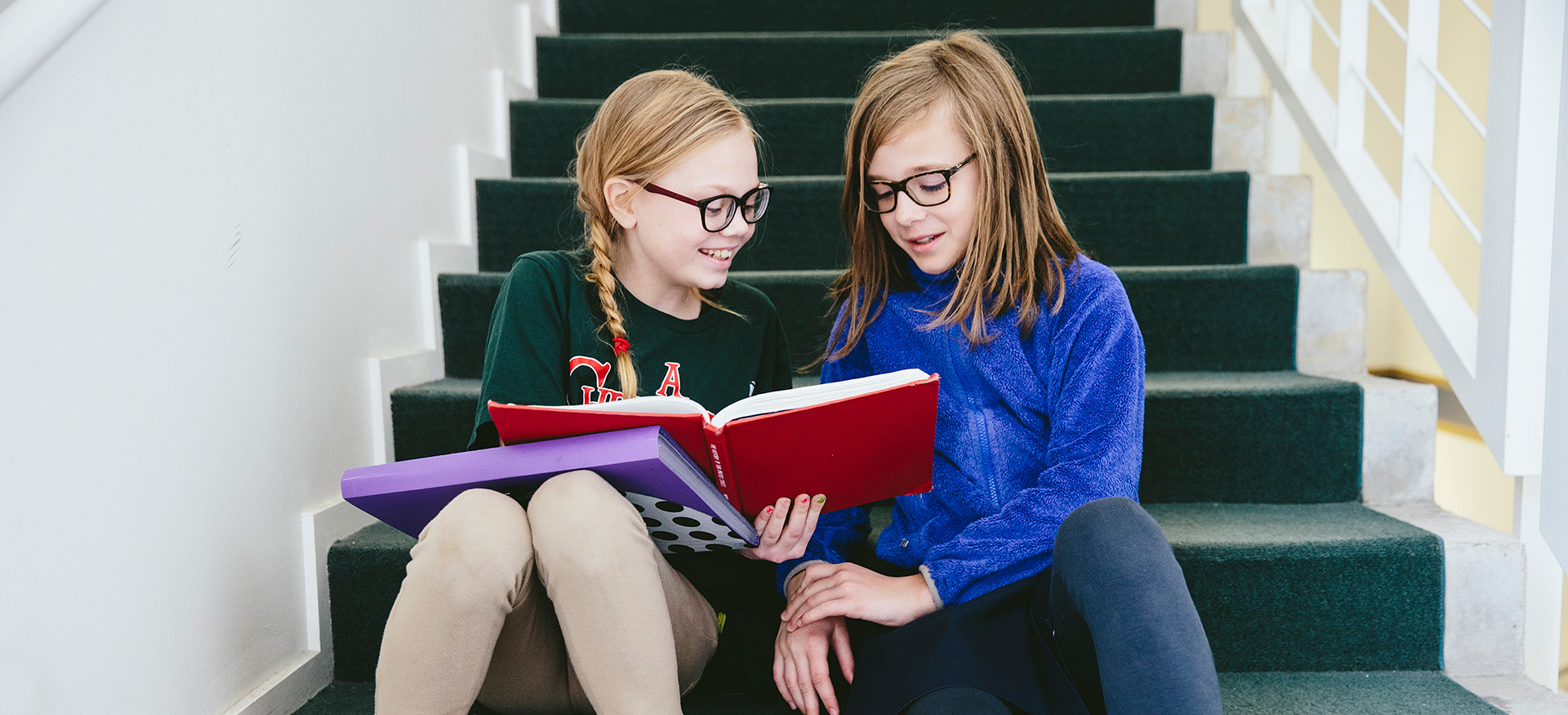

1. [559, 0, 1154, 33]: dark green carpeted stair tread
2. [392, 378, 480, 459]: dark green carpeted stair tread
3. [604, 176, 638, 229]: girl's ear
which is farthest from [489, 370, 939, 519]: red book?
[559, 0, 1154, 33]: dark green carpeted stair tread

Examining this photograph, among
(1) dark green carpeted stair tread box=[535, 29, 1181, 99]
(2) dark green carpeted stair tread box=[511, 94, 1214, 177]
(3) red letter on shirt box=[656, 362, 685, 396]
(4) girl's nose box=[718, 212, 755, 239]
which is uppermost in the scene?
(1) dark green carpeted stair tread box=[535, 29, 1181, 99]

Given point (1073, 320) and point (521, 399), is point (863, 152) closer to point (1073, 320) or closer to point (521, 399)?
point (1073, 320)

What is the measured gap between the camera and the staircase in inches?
45.2

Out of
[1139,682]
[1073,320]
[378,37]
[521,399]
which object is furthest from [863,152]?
[378,37]

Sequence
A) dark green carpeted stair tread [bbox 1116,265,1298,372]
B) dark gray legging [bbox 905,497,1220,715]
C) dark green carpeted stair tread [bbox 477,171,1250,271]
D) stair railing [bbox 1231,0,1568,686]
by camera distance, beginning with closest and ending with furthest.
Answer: dark gray legging [bbox 905,497,1220,715]
stair railing [bbox 1231,0,1568,686]
dark green carpeted stair tread [bbox 1116,265,1298,372]
dark green carpeted stair tread [bbox 477,171,1250,271]

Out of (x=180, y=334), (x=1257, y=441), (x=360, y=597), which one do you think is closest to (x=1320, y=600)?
(x=1257, y=441)

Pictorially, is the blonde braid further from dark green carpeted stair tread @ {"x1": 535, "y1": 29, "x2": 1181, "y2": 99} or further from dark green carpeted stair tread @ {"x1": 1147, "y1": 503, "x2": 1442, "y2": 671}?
dark green carpeted stair tread @ {"x1": 535, "y1": 29, "x2": 1181, "y2": 99}

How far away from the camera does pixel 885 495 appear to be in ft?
3.01

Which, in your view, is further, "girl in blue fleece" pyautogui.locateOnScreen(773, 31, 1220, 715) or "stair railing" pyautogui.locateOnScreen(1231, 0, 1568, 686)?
"stair railing" pyautogui.locateOnScreen(1231, 0, 1568, 686)

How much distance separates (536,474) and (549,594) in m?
0.10

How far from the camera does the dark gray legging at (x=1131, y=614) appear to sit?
2.15 feet

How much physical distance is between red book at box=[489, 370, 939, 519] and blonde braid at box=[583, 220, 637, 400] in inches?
9.6

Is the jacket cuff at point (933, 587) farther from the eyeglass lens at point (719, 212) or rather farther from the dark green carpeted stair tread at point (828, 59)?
the dark green carpeted stair tread at point (828, 59)

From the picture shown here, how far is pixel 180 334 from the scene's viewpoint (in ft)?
3.05
